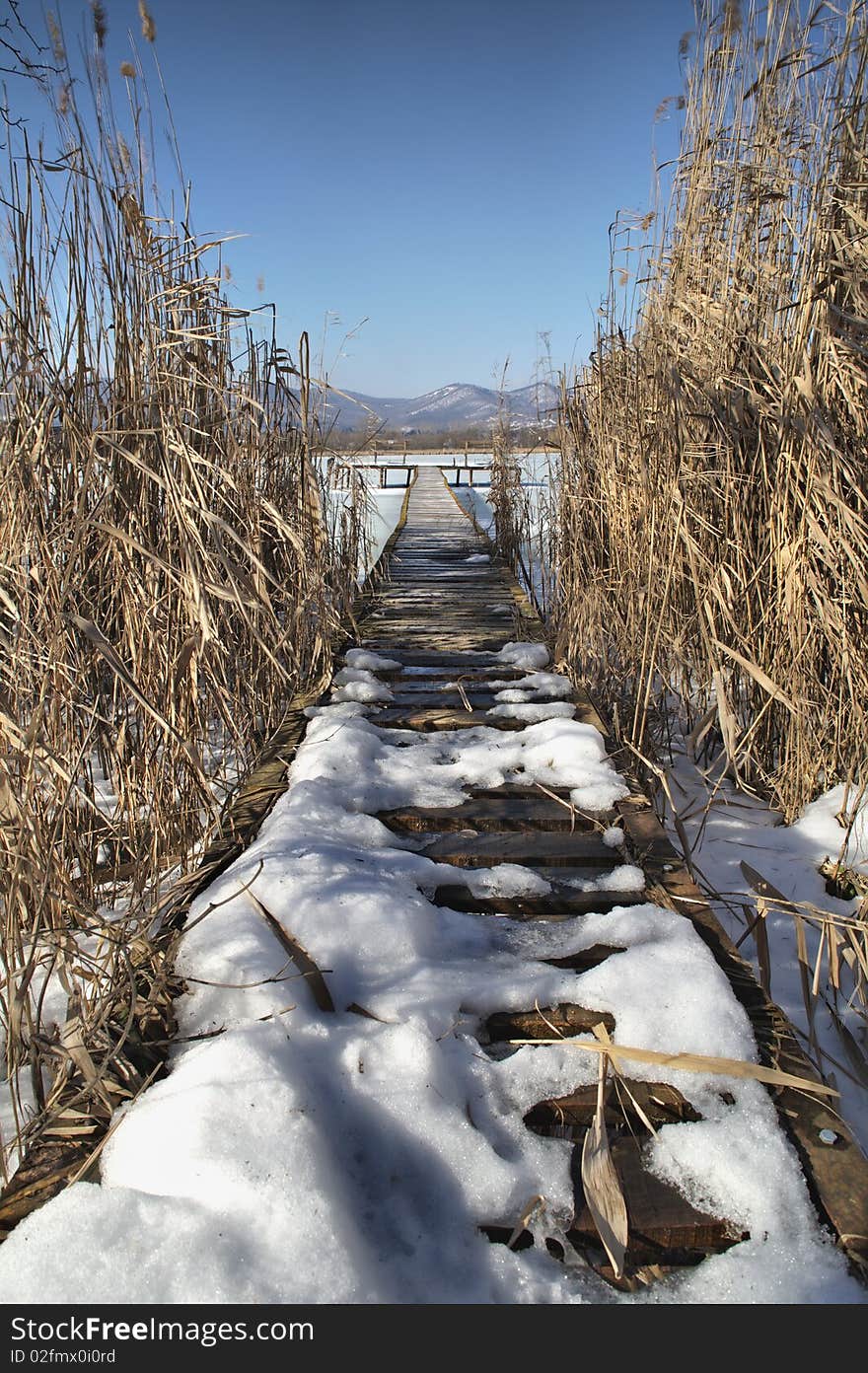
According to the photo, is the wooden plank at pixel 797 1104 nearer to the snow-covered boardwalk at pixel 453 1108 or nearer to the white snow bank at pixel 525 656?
the snow-covered boardwalk at pixel 453 1108

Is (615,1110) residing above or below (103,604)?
below

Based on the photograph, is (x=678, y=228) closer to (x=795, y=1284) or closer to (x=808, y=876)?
(x=808, y=876)

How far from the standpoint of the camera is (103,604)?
1.83m

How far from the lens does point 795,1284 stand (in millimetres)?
894

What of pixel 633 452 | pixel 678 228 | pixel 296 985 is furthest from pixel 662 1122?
pixel 678 228

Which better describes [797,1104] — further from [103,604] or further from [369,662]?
[369,662]

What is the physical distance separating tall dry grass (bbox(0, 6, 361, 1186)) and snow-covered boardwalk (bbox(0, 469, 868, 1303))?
7.6 inches

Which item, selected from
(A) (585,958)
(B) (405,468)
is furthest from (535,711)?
(B) (405,468)

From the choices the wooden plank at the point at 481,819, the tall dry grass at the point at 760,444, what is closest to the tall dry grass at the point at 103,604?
the wooden plank at the point at 481,819

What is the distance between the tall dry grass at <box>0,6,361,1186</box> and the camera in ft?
3.93

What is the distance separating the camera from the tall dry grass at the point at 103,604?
3.93 feet

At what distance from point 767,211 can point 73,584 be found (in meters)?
2.25

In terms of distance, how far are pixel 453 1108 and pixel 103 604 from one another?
1.35m

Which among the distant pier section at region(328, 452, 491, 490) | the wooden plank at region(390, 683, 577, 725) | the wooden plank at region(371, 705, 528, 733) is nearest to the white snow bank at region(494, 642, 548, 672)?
the wooden plank at region(390, 683, 577, 725)
